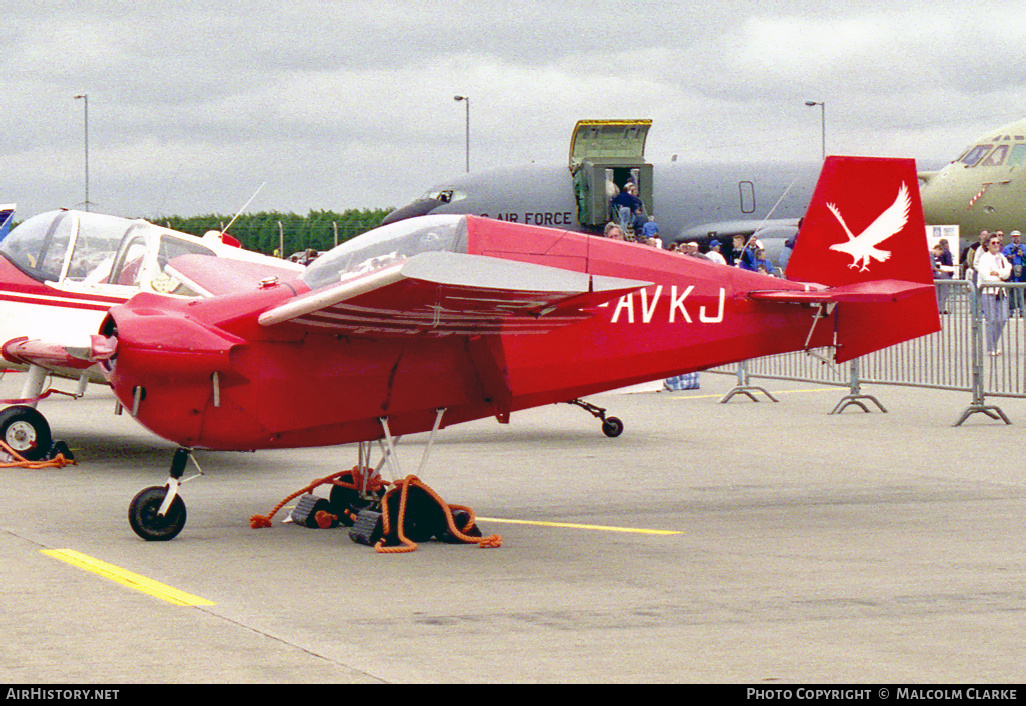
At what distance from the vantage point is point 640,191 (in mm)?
38000

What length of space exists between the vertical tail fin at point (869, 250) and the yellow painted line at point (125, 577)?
4701 mm

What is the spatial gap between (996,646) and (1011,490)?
452 cm

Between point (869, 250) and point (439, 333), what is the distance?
3.39m

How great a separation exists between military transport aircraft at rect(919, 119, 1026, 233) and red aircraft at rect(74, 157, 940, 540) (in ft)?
74.0

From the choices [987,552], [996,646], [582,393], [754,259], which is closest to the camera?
[996,646]

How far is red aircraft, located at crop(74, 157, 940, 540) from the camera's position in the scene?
22.6 feet

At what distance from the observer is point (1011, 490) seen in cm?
933

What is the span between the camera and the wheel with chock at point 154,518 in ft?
24.6

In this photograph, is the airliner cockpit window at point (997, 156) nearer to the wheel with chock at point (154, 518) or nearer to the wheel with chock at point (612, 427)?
the wheel with chock at point (612, 427)

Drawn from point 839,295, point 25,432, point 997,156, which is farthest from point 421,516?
point 997,156

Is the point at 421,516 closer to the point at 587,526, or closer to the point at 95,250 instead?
the point at 587,526

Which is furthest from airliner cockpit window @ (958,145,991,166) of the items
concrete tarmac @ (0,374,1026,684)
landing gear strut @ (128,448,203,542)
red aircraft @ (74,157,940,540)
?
landing gear strut @ (128,448,203,542)
